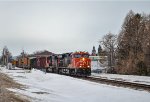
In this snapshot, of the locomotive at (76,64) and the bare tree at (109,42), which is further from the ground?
the bare tree at (109,42)

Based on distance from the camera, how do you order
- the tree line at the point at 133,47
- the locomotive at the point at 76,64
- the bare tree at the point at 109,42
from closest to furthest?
the locomotive at the point at 76,64, the tree line at the point at 133,47, the bare tree at the point at 109,42

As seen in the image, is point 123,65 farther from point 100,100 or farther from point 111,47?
point 100,100

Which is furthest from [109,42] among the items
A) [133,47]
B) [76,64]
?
[76,64]

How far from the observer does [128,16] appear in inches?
2398

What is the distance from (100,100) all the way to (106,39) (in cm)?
6045

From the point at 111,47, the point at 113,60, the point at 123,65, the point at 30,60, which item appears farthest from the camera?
the point at 30,60

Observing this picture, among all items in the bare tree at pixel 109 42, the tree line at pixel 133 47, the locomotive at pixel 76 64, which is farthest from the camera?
the bare tree at pixel 109 42

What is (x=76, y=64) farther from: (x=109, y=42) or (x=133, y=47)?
(x=109, y=42)

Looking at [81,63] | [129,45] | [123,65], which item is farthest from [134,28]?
[81,63]

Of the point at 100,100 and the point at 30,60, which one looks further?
the point at 30,60

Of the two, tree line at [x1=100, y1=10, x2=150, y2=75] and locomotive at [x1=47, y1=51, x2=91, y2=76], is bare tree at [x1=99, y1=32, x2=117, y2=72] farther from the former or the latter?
locomotive at [x1=47, y1=51, x2=91, y2=76]

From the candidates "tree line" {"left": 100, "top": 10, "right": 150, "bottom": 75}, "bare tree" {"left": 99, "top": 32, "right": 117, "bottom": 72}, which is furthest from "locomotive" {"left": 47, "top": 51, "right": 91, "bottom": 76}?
"bare tree" {"left": 99, "top": 32, "right": 117, "bottom": 72}

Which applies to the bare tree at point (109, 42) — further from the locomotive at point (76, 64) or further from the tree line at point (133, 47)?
the locomotive at point (76, 64)

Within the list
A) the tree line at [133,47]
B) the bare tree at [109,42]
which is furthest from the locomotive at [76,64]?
the bare tree at [109,42]
